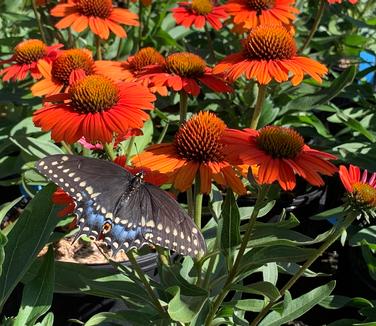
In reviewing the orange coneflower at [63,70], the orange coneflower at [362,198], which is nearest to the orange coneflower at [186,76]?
the orange coneflower at [63,70]

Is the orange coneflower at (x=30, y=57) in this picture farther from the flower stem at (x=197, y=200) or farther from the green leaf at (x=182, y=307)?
the green leaf at (x=182, y=307)

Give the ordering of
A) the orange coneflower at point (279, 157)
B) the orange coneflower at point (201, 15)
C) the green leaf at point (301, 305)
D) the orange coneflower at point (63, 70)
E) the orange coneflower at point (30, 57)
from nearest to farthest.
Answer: the orange coneflower at point (279, 157) < the green leaf at point (301, 305) < the orange coneflower at point (63, 70) < the orange coneflower at point (30, 57) < the orange coneflower at point (201, 15)

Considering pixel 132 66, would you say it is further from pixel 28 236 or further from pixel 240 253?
pixel 240 253

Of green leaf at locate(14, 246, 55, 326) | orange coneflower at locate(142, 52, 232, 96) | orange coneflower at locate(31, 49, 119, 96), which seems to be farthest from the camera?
orange coneflower at locate(31, 49, 119, 96)

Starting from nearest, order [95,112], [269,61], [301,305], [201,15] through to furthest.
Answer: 1. [95,112]
2. [301,305]
3. [269,61]
4. [201,15]

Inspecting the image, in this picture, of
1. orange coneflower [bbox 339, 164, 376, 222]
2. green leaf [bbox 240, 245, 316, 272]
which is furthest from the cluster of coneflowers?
green leaf [bbox 240, 245, 316, 272]

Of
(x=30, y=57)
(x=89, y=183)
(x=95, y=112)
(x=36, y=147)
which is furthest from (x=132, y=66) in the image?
(x=89, y=183)

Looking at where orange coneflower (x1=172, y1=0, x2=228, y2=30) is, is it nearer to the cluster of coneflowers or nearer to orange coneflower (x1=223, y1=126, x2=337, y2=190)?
the cluster of coneflowers
